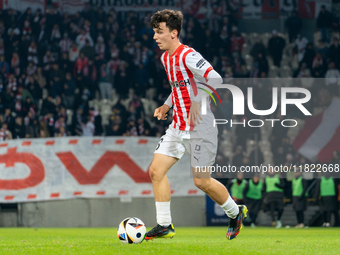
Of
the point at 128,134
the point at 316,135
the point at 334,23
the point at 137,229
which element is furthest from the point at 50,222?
the point at 334,23

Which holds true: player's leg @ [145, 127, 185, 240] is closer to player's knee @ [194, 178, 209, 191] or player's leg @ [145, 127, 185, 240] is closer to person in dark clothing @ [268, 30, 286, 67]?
player's knee @ [194, 178, 209, 191]

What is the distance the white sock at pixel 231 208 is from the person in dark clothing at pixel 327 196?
8877 mm

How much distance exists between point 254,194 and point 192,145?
30.3 feet

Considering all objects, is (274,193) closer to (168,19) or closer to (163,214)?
(163,214)

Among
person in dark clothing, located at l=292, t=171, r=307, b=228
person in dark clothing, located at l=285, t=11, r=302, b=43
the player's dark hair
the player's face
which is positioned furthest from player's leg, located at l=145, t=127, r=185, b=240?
person in dark clothing, located at l=285, t=11, r=302, b=43

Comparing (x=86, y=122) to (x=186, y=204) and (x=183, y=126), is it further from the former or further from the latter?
(x=183, y=126)

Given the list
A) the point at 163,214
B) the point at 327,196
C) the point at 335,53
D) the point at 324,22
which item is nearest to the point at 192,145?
the point at 163,214

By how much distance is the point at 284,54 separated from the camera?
1889 centimetres

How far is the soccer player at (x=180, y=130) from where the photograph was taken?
228 inches

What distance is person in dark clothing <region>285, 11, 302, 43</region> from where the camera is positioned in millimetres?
19266

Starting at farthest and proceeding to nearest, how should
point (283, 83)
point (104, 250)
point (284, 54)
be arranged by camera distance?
point (284, 54), point (283, 83), point (104, 250)

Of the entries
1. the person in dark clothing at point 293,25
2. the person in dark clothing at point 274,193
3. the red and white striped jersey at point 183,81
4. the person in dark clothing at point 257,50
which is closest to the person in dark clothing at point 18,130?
the person in dark clothing at point 274,193

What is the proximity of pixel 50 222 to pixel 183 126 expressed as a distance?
8.83m

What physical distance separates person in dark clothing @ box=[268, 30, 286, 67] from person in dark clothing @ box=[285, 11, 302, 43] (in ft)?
2.64
